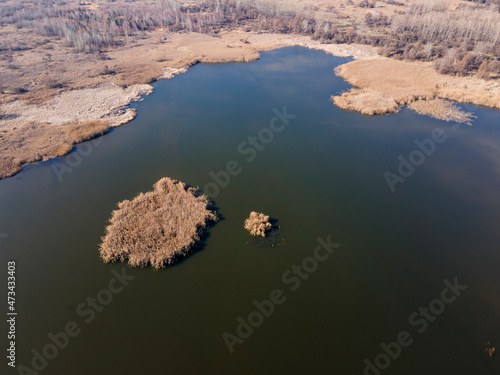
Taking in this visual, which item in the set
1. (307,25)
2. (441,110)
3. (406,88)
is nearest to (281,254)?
(441,110)

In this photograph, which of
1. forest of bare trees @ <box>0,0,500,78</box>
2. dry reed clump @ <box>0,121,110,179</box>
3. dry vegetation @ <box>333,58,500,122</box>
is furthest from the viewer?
forest of bare trees @ <box>0,0,500,78</box>

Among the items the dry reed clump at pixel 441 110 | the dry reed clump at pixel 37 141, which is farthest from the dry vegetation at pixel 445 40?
the dry reed clump at pixel 37 141

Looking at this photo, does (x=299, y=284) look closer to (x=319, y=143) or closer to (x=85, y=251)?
(x=85, y=251)

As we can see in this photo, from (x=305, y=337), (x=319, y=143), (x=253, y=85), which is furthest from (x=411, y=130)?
(x=305, y=337)

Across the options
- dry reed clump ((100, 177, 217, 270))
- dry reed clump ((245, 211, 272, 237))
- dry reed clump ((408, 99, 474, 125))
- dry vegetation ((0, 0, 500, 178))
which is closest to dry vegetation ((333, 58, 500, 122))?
dry reed clump ((408, 99, 474, 125))

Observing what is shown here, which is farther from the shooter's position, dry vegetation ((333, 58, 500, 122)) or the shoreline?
dry vegetation ((333, 58, 500, 122))

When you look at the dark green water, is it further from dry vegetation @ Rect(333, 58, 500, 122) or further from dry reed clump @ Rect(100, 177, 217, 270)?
dry vegetation @ Rect(333, 58, 500, 122)
